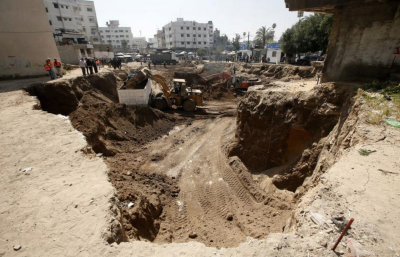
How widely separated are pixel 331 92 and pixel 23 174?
1011cm

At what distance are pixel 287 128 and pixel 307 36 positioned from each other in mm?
22738

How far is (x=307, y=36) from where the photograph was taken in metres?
25.7

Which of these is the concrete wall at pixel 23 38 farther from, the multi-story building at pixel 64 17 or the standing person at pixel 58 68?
the multi-story building at pixel 64 17

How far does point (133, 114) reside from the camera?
13625 millimetres

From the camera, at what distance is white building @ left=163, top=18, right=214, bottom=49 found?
80.6 m

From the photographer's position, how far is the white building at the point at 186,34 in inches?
3172

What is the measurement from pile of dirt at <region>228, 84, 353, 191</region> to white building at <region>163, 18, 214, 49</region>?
78.7 metres

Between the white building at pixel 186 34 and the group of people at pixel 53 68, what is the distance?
71885 mm

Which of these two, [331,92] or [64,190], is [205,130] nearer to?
[331,92]

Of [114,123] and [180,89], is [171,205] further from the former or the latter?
[180,89]

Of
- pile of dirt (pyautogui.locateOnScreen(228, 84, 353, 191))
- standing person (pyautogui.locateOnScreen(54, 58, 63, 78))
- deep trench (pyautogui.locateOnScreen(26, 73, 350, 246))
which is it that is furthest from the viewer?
standing person (pyautogui.locateOnScreen(54, 58, 63, 78))

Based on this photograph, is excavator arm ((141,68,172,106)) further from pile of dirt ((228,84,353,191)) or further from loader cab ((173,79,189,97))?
pile of dirt ((228,84,353,191))

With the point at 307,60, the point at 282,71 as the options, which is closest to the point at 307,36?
the point at 307,60

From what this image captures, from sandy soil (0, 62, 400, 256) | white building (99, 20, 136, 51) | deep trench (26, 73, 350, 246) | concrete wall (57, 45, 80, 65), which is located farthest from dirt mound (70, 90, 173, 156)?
white building (99, 20, 136, 51)
